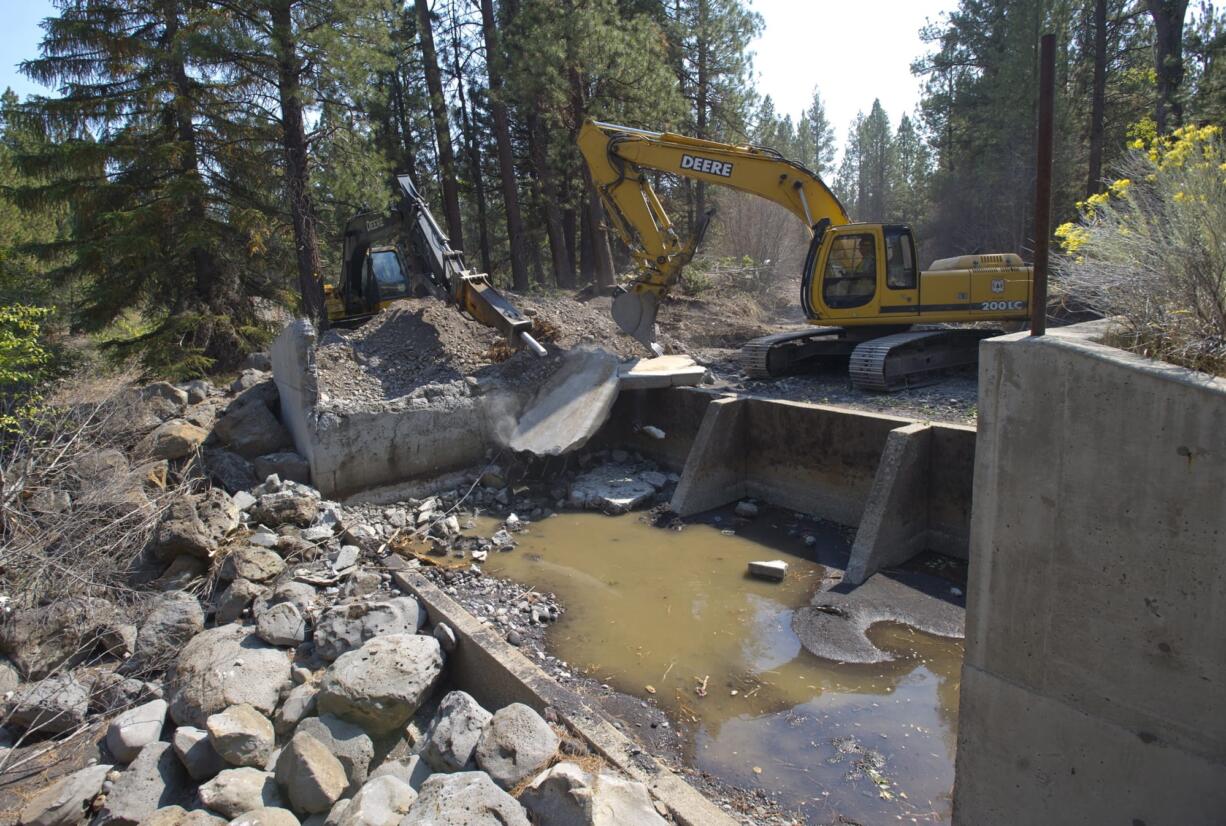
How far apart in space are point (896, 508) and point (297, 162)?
426 inches

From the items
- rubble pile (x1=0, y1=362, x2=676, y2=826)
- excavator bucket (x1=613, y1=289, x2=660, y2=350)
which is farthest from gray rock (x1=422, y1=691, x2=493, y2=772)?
excavator bucket (x1=613, y1=289, x2=660, y2=350)

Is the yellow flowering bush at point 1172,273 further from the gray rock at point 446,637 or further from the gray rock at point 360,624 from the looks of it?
the gray rock at point 360,624

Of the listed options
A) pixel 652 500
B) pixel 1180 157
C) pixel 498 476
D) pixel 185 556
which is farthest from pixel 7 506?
pixel 1180 157

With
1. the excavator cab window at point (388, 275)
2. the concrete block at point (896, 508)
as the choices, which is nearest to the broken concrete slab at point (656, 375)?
the concrete block at point (896, 508)

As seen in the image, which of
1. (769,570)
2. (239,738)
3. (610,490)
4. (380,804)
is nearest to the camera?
(380,804)

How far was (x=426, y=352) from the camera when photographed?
10305mm

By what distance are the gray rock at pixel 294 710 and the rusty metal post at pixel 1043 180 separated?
181 inches

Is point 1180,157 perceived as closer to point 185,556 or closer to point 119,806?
point 119,806

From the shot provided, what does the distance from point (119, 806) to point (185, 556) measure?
9.16ft

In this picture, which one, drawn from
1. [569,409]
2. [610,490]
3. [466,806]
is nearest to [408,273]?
[569,409]

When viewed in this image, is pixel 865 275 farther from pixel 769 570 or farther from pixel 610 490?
pixel 769 570

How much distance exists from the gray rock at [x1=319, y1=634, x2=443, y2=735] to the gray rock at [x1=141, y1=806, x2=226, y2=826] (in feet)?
2.99

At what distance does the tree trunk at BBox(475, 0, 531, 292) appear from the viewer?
17656 mm

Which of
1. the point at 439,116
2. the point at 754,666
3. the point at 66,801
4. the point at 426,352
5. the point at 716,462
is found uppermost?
the point at 439,116
